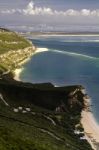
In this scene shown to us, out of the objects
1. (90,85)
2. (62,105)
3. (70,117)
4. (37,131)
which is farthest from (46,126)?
(90,85)

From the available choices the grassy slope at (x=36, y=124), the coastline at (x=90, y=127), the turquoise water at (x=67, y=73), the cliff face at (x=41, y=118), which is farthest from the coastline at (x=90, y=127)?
the turquoise water at (x=67, y=73)

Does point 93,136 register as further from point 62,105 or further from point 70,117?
point 62,105

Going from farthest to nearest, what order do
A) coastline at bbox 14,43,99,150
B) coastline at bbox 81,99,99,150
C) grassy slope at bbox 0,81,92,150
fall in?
coastline at bbox 14,43,99,150, coastline at bbox 81,99,99,150, grassy slope at bbox 0,81,92,150

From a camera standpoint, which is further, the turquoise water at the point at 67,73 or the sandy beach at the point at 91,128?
the turquoise water at the point at 67,73

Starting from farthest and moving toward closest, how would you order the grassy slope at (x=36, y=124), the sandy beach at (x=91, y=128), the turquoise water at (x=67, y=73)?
the turquoise water at (x=67, y=73)
the sandy beach at (x=91, y=128)
the grassy slope at (x=36, y=124)

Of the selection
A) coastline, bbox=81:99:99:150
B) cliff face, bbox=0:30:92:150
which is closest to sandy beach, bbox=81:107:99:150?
coastline, bbox=81:99:99:150

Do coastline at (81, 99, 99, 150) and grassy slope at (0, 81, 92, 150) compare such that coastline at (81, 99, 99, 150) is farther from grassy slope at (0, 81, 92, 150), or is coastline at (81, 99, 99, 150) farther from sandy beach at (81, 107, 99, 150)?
grassy slope at (0, 81, 92, 150)

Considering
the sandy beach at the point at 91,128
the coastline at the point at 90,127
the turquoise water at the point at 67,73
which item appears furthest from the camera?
the turquoise water at the point at 67,73

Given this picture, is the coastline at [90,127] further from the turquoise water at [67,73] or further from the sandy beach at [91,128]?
the turquoise water at [67,73]
